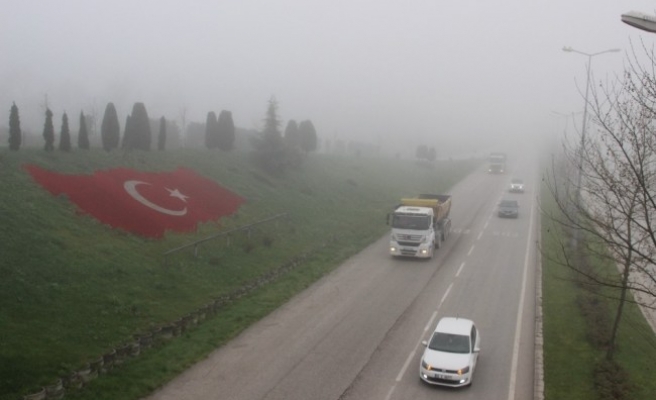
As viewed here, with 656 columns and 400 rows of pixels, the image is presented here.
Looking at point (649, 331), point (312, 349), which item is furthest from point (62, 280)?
point (649, 331)

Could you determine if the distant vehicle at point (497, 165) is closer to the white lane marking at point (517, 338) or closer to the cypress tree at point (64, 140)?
the white lane marking at point (517, 338)

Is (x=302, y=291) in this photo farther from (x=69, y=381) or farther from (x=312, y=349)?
(x=69, y=381)

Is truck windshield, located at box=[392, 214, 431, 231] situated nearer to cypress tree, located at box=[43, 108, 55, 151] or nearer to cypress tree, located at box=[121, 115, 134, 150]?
cypress tree, located at box=[43, 108, 55, 151]

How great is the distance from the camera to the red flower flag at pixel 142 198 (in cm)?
3142

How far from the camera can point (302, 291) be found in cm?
2833

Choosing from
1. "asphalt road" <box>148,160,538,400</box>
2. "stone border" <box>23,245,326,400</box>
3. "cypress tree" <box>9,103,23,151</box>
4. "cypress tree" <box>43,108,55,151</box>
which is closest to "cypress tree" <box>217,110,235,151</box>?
"cypress tree" <box>43,108,55,151</box>

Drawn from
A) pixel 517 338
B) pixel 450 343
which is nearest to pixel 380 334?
pixel 450 343

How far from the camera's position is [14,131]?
3803 cm

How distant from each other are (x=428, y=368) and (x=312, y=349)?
14.3 feet

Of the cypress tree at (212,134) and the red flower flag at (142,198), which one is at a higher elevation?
the cypress tree at (212,134)

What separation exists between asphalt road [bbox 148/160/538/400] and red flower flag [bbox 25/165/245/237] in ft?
29.6

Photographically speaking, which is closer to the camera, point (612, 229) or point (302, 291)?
point (612, 229)

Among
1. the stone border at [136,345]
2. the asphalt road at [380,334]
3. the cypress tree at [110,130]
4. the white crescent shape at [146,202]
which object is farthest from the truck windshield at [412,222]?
the cypress tree at [110,130]

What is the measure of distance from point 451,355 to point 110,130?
34227 millimetres
